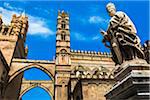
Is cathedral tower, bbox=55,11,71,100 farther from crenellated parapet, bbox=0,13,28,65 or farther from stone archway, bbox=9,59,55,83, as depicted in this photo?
crenellated parapet, bbox=0,13,28,65

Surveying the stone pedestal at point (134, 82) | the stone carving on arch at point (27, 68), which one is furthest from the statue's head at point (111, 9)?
the stone carving on arch at point (27, 68)

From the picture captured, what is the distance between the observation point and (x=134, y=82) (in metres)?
2.87

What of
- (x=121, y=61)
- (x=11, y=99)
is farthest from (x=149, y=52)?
(x=11, y=99)

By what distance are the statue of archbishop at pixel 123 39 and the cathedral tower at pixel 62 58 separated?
60.4ft

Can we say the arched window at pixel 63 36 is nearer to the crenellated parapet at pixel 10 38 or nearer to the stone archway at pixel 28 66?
the stone archway at pixel 28 66

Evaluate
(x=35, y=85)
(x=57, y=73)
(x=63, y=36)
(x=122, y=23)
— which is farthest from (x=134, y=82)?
(x=35, y=85)

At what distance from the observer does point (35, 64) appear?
74.4ft

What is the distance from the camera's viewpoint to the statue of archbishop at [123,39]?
3.56 meters

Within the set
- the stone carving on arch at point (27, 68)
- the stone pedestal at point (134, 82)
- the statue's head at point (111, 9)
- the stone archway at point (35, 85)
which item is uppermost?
the stone carving on arch at point (27, 68)

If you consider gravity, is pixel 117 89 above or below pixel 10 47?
below

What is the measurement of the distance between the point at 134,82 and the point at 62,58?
2134cm

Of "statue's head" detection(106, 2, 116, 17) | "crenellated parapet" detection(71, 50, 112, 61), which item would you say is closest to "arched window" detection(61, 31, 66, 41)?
"crenellated parapet" detection(71, 50, 112, 61)

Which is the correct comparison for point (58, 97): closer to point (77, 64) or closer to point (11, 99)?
A: point (11, 99)

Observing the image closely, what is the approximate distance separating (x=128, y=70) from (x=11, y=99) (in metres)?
24.3
